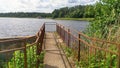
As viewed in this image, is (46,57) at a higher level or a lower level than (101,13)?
lower

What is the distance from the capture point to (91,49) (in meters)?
8.16

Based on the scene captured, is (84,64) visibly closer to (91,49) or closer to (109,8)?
(91,49)

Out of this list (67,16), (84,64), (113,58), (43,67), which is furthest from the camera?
(67,16)

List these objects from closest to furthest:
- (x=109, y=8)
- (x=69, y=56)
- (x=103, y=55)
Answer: (x=103, y=55)
(x=69, y=56)
(x=109, y=8)

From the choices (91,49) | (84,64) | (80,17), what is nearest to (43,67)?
(84,64)

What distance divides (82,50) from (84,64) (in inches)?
50.9

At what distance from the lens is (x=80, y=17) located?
12850cm

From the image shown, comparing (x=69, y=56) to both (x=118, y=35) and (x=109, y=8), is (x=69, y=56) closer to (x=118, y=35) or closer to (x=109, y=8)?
(x=118, y=35)

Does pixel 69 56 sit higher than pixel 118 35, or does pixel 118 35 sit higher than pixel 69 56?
pixel 118 35

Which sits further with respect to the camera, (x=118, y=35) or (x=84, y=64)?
(x=118, y=35)

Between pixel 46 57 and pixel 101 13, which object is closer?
pixel 46 57

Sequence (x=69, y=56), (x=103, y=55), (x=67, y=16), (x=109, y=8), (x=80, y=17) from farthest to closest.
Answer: (x=67, y=16) → (x=80, y=17) → (x=109, y=8) → (x=69, y=56) → (x=103, y=55)

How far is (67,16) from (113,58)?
467 ft

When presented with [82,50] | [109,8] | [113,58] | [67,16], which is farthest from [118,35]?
[67,16]
